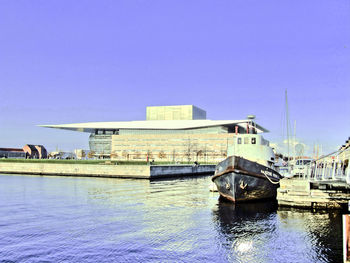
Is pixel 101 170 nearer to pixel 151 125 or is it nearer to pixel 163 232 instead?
pixel 163 232

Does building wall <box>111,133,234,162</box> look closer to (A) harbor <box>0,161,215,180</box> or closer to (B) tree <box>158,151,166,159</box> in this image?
(B) tree <box>158,151,166,159</box>

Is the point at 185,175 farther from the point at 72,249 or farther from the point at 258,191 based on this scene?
the point at 72,249

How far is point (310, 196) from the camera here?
93.3 feet

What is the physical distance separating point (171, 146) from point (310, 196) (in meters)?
144

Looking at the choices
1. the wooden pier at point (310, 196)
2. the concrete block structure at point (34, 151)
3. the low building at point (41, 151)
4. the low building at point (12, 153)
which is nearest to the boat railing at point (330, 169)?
the wooden pier at point (310, 196)

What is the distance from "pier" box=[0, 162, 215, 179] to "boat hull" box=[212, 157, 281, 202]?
32.4m

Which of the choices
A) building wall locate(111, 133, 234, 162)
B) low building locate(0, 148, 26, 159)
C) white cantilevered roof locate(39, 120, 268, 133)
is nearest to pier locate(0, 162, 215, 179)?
building wall locate(111, 133, 234, 162)

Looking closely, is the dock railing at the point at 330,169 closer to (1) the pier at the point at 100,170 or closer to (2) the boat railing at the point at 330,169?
(2) the boat railing at the point at 330,169

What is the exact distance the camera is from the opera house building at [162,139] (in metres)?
161

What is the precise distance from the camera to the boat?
99.4 ft

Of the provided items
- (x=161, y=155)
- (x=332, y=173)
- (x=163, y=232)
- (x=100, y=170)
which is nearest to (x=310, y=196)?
(x=332, y=173)

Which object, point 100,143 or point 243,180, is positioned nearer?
point 243,180

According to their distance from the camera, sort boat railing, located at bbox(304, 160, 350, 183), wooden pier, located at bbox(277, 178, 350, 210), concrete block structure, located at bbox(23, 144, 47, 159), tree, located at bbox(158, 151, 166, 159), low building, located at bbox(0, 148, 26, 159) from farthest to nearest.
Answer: concrete block structure, located at bbox(23, 144, 47, 159)
tree, located at bbox(158, 151, 166, 159)
low building, located at bbox(0, 148, 26, 159)
wooden pier, located at bbox(277, 178, 350, 210)
boat railing, located at bbox(304, 160, 350, 183)

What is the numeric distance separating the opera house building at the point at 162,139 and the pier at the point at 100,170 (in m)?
77.6
